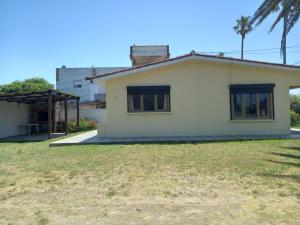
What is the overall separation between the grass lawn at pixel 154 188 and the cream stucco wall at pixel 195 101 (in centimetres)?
511

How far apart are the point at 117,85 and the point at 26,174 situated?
817cm

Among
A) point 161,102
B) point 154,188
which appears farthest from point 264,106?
point 154,188

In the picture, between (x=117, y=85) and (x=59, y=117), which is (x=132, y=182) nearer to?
(x=117, y=85)

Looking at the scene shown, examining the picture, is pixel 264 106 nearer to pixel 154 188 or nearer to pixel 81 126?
pixel 154 188

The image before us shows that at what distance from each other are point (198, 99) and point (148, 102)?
2.52 meters

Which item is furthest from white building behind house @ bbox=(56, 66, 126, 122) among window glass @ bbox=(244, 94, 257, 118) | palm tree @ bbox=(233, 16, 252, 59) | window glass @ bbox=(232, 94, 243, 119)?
window glass @ bbox=(244, 94, 257, 118)

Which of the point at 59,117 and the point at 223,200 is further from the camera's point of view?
the point at 59,117

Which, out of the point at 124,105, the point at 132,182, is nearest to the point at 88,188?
the point at 132,182

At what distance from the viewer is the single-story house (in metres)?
14.5

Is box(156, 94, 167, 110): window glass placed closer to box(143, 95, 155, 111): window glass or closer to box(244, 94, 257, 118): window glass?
box(143, 95, 155, 111): window glass

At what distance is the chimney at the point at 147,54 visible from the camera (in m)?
29.8

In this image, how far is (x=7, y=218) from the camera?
4383 millimetres

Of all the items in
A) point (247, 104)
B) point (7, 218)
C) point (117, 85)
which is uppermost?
point (117, 85)

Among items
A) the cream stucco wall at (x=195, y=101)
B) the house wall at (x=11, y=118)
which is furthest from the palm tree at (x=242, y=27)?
the house wall at (x=11, y=118)
